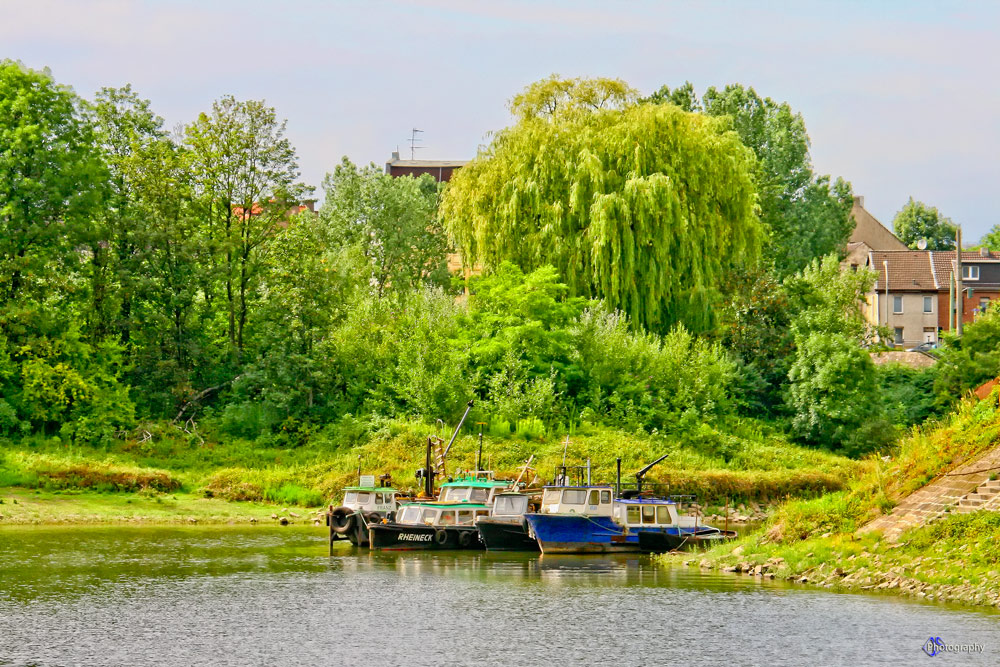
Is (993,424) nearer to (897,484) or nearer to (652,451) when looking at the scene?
(897,484)

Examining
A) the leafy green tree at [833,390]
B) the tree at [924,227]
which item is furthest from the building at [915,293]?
the leafy green tree at [833,390]

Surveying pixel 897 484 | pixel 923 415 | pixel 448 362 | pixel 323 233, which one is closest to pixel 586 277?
pixel 448 362

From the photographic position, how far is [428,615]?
101ft

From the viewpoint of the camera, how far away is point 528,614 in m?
30.9

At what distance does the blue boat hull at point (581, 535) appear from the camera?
44.4 m

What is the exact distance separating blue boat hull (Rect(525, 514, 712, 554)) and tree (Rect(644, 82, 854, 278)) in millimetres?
50573

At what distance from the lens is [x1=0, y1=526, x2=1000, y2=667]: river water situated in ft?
84.5

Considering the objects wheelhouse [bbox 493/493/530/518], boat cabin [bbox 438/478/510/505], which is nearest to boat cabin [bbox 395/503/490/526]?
boat cabin [bbox 438/478/510/505]

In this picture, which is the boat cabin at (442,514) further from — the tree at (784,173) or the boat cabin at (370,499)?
the tree at (784,173)

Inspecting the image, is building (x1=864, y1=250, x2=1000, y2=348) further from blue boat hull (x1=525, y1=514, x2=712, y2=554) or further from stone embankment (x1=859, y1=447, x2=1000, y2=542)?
stone embankment (x1=859, y1=447, x2=1000, y2=542)

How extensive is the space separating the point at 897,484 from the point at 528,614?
13554mm

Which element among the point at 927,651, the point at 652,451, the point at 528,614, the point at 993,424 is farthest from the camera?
the point at 652,451

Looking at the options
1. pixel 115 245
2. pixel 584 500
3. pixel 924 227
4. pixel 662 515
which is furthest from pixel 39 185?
pixel 924 227

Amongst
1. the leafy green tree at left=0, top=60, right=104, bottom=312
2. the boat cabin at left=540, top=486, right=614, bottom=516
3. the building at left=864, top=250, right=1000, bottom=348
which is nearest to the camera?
the boat cabin at left=540, top=486, right=614, bottom=516
